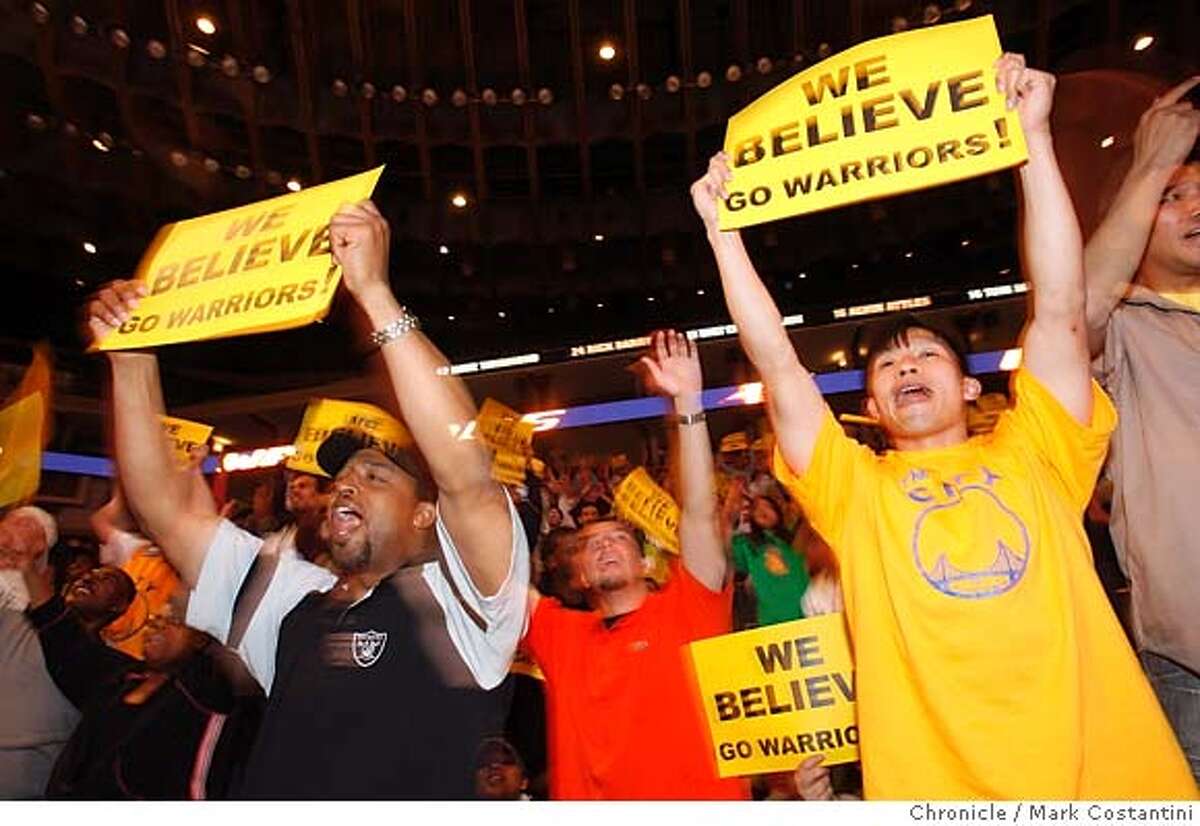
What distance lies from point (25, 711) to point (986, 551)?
6.45 feet

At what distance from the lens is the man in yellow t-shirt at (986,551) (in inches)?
39.8

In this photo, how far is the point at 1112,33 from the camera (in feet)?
8.07

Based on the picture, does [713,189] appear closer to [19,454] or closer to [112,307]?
[112,307]

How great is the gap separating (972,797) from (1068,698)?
0.53 feet

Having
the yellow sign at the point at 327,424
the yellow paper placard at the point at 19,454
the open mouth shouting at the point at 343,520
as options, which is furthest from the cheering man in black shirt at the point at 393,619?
the yellow paper placard at the point at 19,454

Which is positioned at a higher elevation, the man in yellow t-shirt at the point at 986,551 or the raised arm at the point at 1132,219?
the raised arm at the point at 1132,219

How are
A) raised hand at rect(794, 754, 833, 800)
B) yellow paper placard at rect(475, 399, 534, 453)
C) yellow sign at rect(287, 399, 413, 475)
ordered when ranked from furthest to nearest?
1. yellow paper placard at rect(475, 399, 534, 453)
2. yellow sign at rect(287, 399, 413, 475)
3. raised hand at rect(794, 754, 833, 800)

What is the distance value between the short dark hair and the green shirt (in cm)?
78

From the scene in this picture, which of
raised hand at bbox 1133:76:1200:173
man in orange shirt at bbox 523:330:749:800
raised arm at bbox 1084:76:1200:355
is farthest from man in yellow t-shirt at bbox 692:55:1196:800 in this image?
man in orange shirt at bbox 523:330:749:800

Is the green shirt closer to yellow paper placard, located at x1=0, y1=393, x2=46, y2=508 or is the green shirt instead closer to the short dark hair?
the short dark hair

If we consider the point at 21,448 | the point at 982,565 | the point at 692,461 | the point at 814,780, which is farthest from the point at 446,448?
the point at 21,448

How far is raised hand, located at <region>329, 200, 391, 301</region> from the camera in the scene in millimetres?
1323

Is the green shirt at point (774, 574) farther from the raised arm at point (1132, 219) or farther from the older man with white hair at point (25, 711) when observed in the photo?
the older man with white hair at point (25, 711)

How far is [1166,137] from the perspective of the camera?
127 cm
